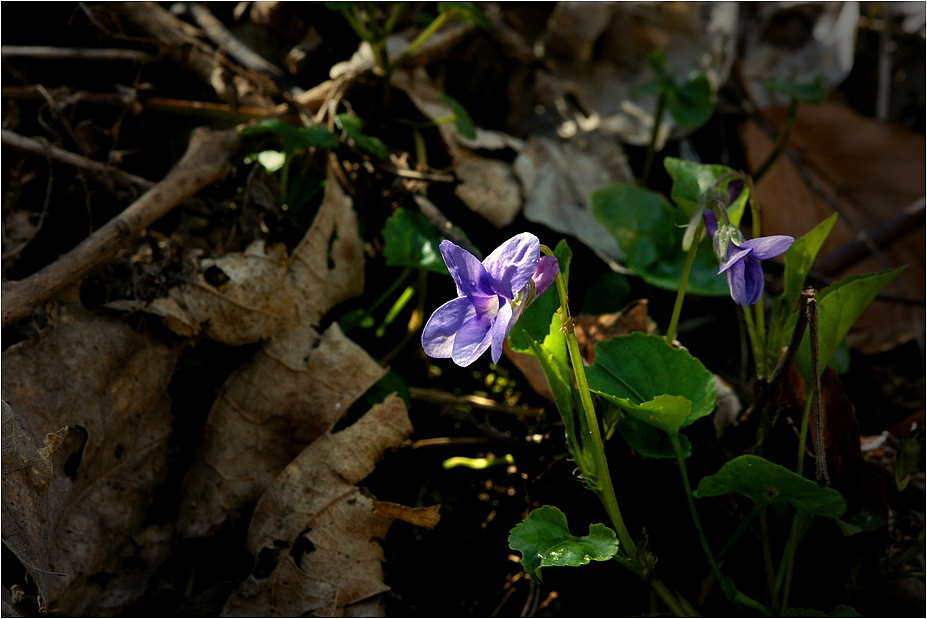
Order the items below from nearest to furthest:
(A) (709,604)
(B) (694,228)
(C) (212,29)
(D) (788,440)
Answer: (B) (694,228)
(A) (709,604)
(D) (788,440)
(C) (212,29)

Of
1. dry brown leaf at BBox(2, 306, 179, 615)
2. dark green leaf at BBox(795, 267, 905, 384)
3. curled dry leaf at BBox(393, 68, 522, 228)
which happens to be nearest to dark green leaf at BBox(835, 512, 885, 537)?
dark green leaf at BBox(795, 267, 905, 384)

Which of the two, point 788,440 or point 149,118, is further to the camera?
point 149,118

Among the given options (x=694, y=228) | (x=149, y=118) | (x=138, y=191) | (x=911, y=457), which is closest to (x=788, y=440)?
(x=911, y=457)

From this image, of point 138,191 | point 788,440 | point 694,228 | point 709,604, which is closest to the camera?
point 694,228

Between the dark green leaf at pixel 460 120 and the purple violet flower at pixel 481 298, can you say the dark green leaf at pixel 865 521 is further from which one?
the dark green leaf at pixel 460 120

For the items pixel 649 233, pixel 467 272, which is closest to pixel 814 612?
pixel 467 272

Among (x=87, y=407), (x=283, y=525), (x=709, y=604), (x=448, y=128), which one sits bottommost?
(x=709, y=604)

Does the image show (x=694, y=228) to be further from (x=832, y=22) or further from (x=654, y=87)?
(x=832, y=22)
